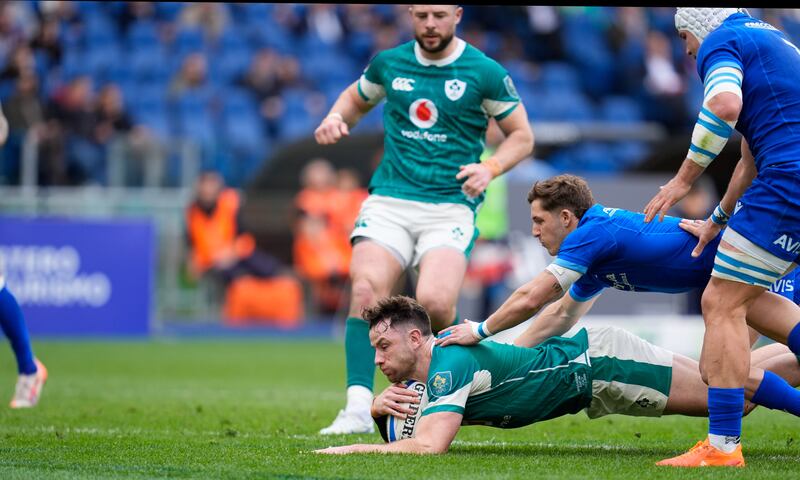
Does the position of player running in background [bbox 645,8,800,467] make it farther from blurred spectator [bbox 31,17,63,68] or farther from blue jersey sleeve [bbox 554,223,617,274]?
blurred spectator [bbox 31,17,63,68]

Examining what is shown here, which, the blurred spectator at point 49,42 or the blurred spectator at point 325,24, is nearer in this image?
the blurred spectator at point 49,42

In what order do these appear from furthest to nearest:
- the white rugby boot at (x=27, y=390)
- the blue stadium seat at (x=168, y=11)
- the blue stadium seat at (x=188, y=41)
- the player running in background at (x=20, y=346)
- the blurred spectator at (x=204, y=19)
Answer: the blue stadium seat at (x=168, y=11), the blurred spectator at (x=204, y=19), the blue stadium seat at (x=188, y=41), the white rugby boot at (x=27, y=390), the player running in background at (x=20, y=346)

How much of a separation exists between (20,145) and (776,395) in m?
13.8

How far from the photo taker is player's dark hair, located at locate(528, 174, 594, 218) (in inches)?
232

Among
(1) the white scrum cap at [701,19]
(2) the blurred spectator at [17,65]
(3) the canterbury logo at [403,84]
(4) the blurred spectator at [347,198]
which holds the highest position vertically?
(1) the white scrum cap at [701,19]

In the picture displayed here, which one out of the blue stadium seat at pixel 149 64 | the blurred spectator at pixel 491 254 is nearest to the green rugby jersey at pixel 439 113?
the blurred spectator at pixel 491 254

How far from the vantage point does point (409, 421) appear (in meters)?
5.73

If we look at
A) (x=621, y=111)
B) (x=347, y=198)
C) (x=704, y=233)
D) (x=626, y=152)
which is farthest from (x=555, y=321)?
(x=621, y=111)

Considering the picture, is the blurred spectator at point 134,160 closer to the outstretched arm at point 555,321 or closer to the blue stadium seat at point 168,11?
the blue stadium seat at point 168,11

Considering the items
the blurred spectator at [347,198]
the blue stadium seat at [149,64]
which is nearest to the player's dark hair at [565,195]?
the blurred spectator at [347,198]

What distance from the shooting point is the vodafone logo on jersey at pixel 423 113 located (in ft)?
24.2

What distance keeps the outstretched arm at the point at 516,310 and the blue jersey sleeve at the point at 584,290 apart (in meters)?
0.64

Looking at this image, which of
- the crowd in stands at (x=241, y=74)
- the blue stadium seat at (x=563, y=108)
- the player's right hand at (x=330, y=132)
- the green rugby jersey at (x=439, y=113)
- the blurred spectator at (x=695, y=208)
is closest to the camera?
the player's right hand at (x=330, y=132)

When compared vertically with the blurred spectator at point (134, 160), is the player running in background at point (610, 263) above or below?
above
